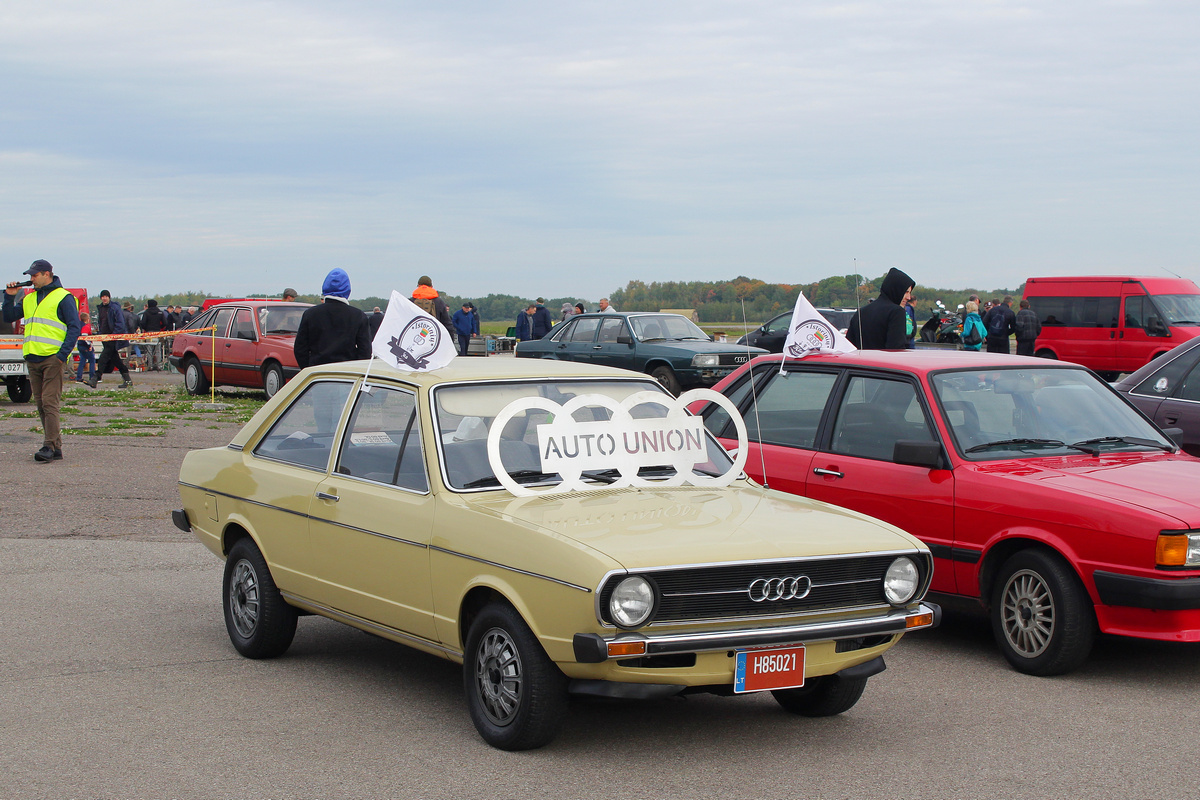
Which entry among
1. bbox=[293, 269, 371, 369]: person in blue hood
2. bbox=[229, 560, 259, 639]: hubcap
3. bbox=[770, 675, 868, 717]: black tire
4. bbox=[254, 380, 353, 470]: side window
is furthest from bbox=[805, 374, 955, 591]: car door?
bbox=[293, 269, 371, 369]: person in blue hood

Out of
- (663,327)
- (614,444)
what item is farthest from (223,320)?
(614,444)

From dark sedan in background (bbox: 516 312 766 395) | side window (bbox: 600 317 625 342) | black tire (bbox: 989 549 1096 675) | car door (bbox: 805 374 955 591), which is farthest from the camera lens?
side window (bbox: 600 317 625 342)

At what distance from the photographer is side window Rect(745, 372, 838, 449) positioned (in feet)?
24.2

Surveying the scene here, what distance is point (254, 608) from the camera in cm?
609

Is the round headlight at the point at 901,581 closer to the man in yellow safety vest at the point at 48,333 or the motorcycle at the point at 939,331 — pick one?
the man in yellow safety vest at the point at 48,333

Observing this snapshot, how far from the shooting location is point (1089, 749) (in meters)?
4.72

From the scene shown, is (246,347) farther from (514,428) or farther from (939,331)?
(514,428)

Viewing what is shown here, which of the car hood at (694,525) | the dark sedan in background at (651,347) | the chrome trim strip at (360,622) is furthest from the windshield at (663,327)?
the car hood at (694,525)

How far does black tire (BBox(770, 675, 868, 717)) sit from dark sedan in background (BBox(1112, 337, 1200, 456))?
4.58 m

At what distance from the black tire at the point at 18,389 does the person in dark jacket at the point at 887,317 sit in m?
16.0

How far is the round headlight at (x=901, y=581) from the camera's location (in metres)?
4.72

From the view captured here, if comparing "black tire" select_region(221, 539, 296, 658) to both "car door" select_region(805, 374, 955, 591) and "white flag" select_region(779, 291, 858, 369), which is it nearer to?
"car door" select_region(805, 374, 955, 591)

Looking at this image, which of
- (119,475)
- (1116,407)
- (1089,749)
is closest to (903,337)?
(1116,407)

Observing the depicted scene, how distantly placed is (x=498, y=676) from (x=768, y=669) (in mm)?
1041
